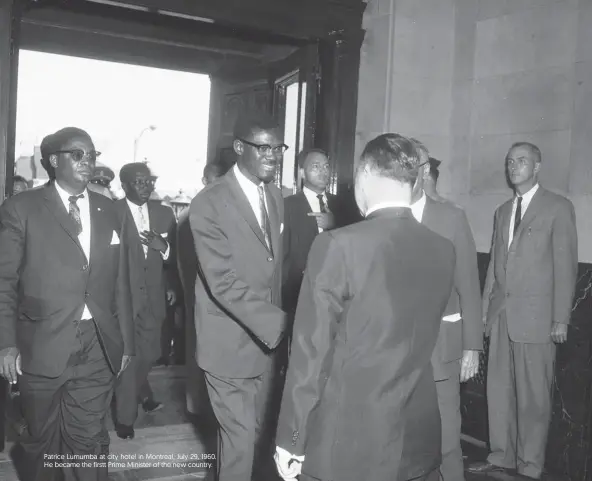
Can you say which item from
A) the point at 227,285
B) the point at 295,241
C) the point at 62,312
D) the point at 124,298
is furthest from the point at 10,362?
the point at 295,241

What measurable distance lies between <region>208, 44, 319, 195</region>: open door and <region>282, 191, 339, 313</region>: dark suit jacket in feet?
2.37

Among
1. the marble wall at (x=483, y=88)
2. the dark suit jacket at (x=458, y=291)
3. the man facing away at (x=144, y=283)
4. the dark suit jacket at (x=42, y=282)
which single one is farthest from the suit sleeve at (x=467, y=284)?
the man facing away at (x=144, y=283)

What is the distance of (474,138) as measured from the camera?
4820 millimetres

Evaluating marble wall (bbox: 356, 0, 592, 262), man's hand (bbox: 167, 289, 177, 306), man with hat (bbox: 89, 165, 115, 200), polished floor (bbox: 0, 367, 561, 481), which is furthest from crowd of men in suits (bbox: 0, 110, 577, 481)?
man with hat (bbox: 89, 165, 115, 200)

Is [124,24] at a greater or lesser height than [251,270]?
greater

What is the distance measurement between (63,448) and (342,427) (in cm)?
179

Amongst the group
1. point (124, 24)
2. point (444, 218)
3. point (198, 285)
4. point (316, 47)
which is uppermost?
point (124, 24)

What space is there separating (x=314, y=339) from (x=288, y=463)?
0.40 m

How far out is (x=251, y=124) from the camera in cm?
297

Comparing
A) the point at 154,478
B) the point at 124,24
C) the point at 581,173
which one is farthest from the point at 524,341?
the point at 124,24

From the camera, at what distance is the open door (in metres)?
5.02

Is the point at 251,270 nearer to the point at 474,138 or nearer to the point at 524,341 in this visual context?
the point at 524,341

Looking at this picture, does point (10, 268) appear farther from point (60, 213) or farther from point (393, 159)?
point (393, 159)

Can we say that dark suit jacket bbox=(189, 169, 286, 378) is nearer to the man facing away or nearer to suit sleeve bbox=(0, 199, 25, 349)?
suit sleeve bbox=(0, 199, 25, 349)
